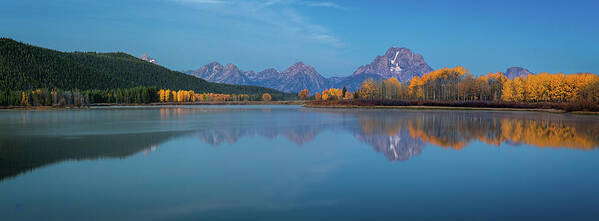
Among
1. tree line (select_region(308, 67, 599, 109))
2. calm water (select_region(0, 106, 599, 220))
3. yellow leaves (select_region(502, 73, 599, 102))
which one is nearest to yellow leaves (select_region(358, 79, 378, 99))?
tree line (select_region(308, 67, 599, 109))

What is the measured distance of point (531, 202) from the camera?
9156 millimetres

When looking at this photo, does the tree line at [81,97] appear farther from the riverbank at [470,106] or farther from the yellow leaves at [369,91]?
the yellow leaves at [369,91]

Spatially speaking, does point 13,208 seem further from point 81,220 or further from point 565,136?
point 565,136

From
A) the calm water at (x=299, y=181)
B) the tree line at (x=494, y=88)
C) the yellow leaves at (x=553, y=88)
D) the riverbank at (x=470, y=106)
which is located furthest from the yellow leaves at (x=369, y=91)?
the calm water at (x=299, y=181)

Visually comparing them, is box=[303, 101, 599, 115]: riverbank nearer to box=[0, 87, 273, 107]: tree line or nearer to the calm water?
the calm water

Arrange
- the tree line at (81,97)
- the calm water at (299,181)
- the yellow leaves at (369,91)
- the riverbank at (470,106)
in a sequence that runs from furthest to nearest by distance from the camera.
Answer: the yellow leaves at (369,91) → the tree line at (81,97) → the riverbank at (470,106) → the calm water at (299,181)

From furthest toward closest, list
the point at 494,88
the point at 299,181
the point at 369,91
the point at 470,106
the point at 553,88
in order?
the point at 369,91, the point at 494,88, the point at 553,88, the point at 470,106, the point at 299,181

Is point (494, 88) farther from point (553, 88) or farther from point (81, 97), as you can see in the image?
point (81, 97)

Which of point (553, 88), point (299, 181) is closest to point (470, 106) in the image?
point (553, 88)

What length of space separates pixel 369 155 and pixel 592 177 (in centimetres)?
755

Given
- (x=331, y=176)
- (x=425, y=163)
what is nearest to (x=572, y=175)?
(x=425, y=163)

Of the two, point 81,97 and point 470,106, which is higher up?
point 81,97

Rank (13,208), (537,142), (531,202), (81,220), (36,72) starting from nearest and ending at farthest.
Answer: (81,220)
(13,208)
(531,202)
(537,142)
(36,72)

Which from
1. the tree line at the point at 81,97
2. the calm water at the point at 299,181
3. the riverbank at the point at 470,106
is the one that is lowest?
the calm water at the point at 299,181
